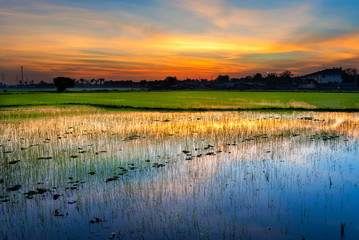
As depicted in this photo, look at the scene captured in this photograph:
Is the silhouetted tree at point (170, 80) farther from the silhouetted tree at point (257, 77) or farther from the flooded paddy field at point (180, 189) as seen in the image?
the flooded paddy field at point (180, 189)

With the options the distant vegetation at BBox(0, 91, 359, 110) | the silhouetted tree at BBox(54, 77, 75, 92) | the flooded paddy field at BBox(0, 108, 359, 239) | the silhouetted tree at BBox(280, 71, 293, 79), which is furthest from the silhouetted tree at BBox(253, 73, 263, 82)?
the flooded paddy field at BBox(0, 108, 359, 239)

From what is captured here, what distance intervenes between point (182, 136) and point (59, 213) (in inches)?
338

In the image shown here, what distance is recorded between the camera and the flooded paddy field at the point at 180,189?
15.8 feet

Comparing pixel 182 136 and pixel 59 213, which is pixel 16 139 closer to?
pixel 182 136

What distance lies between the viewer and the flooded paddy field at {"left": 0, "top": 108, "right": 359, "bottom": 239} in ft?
15.8

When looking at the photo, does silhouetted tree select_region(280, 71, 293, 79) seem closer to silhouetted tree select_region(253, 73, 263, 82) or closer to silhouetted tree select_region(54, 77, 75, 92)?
silhouetted tree select_region(253, 73, 263, 82)

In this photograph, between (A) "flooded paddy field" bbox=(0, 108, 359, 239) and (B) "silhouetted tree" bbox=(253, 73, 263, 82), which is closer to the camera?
(A) "flooded paddy field" bbox=(0, 108, 359, 239)

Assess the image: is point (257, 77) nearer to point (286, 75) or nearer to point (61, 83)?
point (286, 75)

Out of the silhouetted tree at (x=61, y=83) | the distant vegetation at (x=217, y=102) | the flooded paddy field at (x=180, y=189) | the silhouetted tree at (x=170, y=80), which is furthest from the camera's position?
the silhouetted tree at (x=170, y=80)

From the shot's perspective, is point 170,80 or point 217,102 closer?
point 217,102

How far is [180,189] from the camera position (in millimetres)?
6551

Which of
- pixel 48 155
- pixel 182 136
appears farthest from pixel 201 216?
pixel 182 136

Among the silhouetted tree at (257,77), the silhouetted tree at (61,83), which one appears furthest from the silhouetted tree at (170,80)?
the silhouetted tree at (61,83)

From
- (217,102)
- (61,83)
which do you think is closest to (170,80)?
(61,83)
